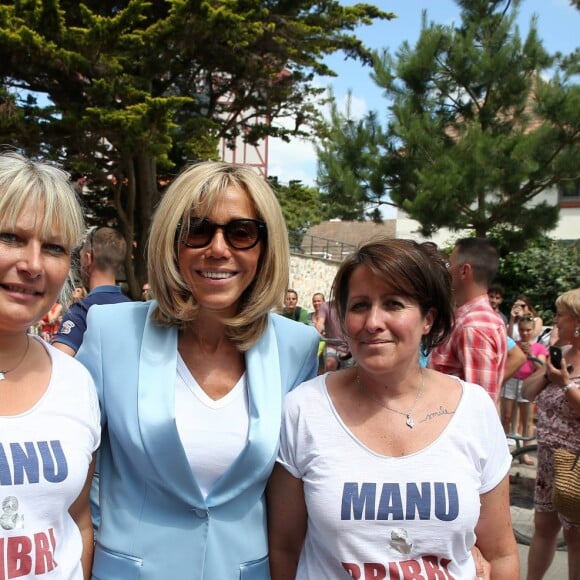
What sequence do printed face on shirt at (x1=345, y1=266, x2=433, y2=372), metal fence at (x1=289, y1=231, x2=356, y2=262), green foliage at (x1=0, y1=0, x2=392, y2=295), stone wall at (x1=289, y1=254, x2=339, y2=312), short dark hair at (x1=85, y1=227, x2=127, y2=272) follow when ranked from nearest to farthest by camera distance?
1. printed face on shirt at (x1=345, y1=266, x2=433, y2=372)
2. short dark hair at (x1=85, y1=227, x2=127, y2=272)
3. green foliage at (x1=0, y1=0, x2=392, y2=295)
4. stone wall at (x1=289, y1=254, x2=339, y2=312)
5. metal fence at (x1=289, y1=231, x2=356, y2=262)

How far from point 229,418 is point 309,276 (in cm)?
2210

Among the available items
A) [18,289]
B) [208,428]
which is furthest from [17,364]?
[208,428]

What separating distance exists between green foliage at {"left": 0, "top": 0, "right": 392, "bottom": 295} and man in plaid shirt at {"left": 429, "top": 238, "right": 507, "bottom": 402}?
374 inches

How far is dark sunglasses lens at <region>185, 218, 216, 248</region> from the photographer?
6.16ft

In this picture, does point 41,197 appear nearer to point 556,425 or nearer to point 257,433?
point 257,433

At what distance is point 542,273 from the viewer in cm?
1720

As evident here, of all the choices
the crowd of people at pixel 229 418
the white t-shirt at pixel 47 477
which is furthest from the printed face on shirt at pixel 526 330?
the white t-shirt at pixel 47 477

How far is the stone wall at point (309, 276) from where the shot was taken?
22875 millimetres

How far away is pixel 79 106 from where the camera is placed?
13.1m

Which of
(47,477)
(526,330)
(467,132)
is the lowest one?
(526,330)

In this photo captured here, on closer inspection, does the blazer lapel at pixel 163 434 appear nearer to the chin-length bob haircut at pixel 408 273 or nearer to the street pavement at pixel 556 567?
the chin-length bob haircut at pixel 408 273

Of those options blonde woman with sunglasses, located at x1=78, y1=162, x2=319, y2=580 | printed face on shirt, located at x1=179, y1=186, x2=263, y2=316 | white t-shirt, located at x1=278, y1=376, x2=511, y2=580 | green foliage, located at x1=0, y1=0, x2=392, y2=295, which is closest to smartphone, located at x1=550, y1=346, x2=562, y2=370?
white t-shirt, located at x1=278, y1=376, x2=511, y2=580

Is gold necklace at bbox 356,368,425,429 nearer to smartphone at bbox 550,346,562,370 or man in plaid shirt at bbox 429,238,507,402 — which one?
man in plaid shirt at bbox 429,238,507,402

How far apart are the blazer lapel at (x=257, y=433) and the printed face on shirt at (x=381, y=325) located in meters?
0.27
